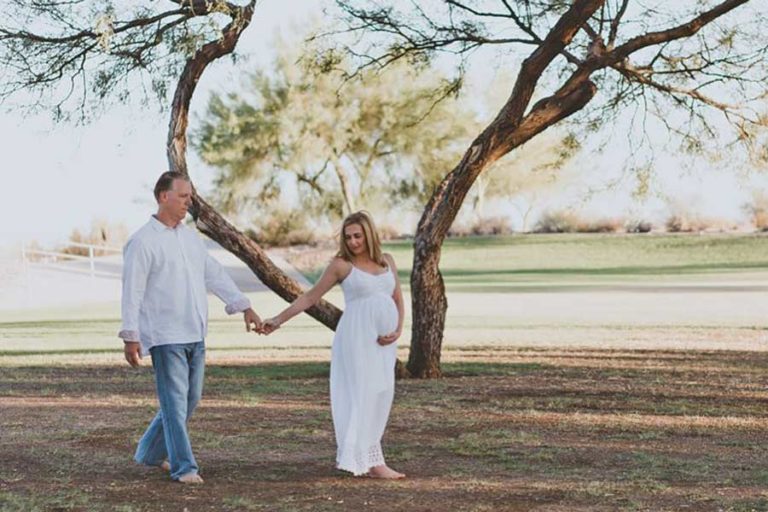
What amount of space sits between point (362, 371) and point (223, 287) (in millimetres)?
983

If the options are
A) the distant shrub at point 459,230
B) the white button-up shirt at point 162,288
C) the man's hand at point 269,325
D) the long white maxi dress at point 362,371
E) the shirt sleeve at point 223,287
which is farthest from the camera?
the distant shrub at point 459,230

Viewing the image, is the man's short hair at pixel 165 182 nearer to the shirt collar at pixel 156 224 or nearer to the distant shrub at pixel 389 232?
the shirt collar at pixel 156 224

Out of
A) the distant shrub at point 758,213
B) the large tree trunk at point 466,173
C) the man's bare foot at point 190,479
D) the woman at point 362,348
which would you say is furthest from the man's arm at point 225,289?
the distant shrub at point 758,213

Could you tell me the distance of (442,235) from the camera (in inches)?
573

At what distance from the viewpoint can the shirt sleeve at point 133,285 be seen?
751 cm

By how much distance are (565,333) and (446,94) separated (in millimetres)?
6880

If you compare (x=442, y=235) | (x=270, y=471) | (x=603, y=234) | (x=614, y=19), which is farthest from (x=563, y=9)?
(x=603, y=234)

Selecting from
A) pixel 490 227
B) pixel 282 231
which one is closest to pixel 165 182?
pixel 282 231

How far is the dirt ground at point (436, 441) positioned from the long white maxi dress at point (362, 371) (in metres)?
0.22

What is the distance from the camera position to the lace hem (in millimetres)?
7961

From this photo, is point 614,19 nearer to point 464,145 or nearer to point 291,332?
point 291,332

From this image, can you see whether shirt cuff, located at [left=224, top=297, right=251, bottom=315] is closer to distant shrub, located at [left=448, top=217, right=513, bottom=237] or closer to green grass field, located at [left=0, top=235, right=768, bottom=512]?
green grass field, located at [left=0, top=235, right=768, bottom=512]

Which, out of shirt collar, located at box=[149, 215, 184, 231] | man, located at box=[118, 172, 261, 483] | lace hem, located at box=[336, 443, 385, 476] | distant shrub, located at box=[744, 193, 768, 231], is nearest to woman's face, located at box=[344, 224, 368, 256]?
man, located at box=[118, 172, 261, 483]

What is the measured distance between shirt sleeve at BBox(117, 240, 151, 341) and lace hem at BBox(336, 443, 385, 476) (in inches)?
55.4
